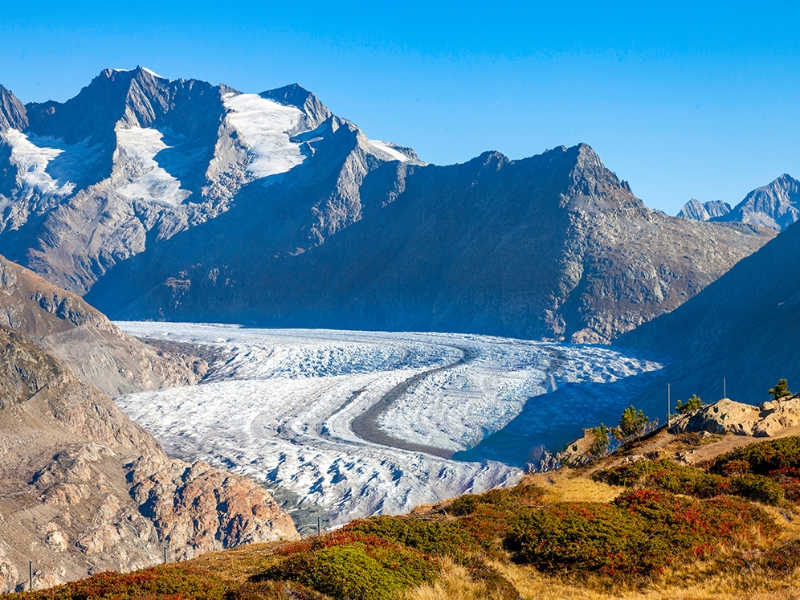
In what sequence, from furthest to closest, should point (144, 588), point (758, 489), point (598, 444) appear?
point (598, 444) → point (758, 489) → point (144, 588)

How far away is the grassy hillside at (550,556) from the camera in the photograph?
1362cm

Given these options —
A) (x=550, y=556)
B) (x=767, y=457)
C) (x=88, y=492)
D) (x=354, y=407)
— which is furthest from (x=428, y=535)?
(x=354, y=407)

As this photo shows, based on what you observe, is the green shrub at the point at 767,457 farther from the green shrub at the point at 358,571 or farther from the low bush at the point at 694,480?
the green shrub at the point at 358,571

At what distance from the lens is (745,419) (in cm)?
2759

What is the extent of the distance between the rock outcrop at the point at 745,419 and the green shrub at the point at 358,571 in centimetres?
1708

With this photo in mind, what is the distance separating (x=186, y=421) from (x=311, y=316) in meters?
106

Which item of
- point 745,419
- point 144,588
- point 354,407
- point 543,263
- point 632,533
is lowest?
point 354,407

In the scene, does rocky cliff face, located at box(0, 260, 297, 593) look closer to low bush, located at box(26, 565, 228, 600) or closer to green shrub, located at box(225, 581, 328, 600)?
low bush, located at box(26, 565, 228, 600)

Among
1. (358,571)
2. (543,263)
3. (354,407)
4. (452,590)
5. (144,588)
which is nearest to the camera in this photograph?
(144,588)

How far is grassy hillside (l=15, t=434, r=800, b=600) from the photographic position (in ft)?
44.7

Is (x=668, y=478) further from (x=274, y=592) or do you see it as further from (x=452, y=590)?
(x=274, y=592)

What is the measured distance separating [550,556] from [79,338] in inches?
4128

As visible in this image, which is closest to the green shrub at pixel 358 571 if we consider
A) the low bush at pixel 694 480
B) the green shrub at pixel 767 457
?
the low bush at pixel 694 480

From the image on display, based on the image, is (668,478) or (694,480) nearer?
(694,480)
